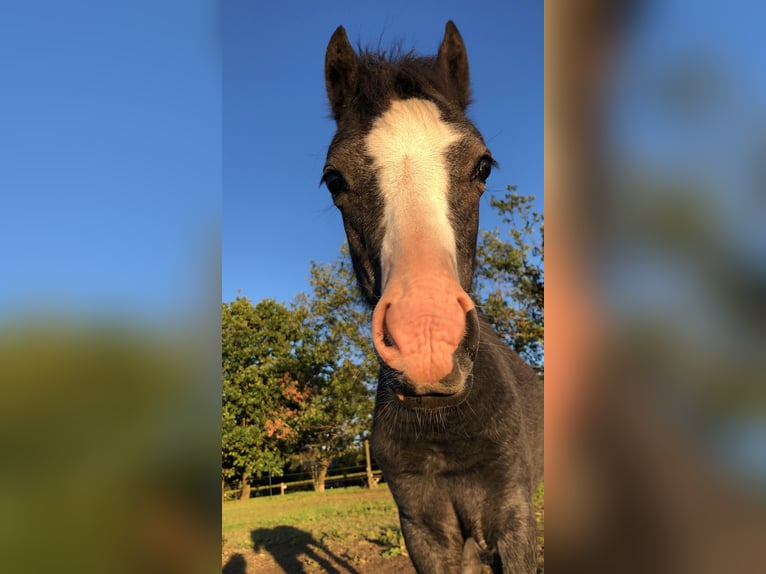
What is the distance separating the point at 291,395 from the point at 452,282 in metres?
9.62

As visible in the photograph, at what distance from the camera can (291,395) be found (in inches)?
408

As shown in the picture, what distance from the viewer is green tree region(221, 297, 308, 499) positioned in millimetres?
9180

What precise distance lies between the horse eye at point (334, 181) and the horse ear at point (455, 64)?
99 cm

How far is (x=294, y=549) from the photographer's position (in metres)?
7.09

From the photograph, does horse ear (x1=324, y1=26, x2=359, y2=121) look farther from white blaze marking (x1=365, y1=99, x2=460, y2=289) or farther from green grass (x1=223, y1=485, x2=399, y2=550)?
green grass (x1=223, y1=485, x2=399, y2=550)

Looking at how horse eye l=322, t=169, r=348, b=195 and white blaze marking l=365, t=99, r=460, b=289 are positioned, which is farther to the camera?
horse eye l=322, t=169, r=348, b=195

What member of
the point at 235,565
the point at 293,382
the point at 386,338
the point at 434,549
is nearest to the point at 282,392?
the point at 293,382

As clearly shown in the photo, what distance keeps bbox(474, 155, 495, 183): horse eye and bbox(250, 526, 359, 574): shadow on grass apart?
5.36m

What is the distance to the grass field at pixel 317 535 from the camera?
6043mm

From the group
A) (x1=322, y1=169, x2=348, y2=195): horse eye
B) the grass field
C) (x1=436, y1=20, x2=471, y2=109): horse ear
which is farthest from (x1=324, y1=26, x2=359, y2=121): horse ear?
the grass field
